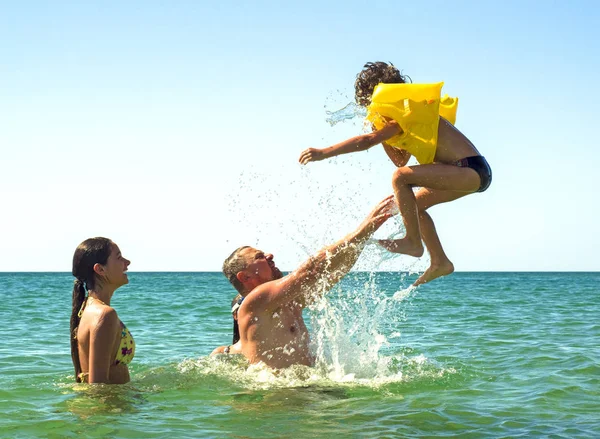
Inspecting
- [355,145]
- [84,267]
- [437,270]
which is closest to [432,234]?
[437,270]

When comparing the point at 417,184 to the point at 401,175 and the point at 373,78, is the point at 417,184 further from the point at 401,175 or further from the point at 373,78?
the point at 373,78

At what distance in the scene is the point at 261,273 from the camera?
649cm

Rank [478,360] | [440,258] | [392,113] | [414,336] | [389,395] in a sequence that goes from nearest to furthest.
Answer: [392,113], [440,258], [389,395], [478,360], [414,336]

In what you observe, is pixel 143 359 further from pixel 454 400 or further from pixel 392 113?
pixel 392 113

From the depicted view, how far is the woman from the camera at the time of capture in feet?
17.9

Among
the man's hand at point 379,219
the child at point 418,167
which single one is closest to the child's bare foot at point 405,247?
the child at point 418,167

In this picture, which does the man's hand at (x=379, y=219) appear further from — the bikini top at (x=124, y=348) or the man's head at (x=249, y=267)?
the bikini top at (x=124, y=348)

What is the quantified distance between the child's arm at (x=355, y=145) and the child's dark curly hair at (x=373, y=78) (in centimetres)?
33

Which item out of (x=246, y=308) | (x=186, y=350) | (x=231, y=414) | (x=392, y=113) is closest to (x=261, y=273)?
(x=246, y=308)

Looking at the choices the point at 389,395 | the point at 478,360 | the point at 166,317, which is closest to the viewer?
the point at 389,395

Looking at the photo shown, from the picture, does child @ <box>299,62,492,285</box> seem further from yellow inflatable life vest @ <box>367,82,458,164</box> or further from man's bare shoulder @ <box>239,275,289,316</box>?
man's bare shoulder @ <box>239,275,289,316</box>

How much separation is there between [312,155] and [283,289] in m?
1.48

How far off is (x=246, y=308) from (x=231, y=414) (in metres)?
0.90

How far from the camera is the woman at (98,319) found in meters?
5.46
